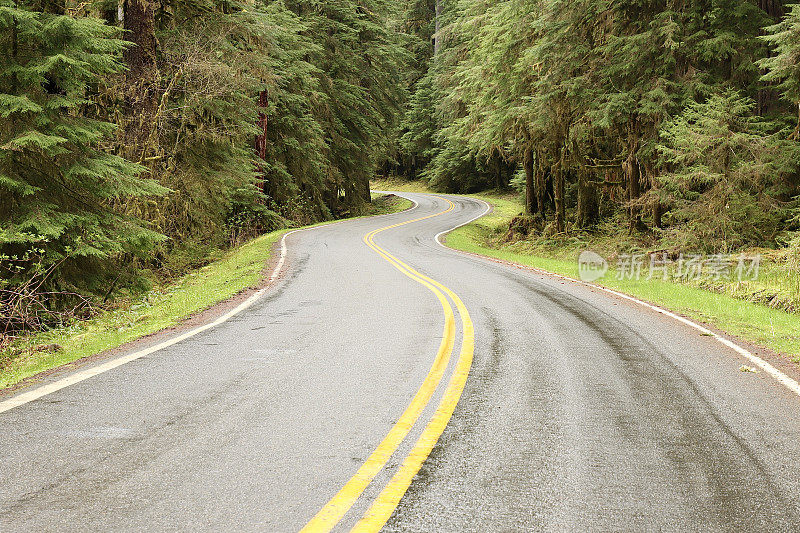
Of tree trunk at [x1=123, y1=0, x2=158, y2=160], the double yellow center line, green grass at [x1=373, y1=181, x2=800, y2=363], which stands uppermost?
tree trunk at [x1=123, y1=0, x2=158, y2=160]

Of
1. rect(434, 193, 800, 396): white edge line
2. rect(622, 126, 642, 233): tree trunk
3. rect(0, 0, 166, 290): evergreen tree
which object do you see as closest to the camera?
rect(434, 193, 800, 396): white edge line

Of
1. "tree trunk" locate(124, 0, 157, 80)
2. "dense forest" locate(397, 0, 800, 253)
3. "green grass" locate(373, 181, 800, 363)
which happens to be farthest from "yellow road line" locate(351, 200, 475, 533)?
"tree trunk" locate(124, 0, 157, 80)

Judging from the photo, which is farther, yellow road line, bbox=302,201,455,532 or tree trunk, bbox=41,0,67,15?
tree trunk, bbox=41,0,67,15

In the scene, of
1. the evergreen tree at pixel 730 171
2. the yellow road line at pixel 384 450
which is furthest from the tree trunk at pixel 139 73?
the evergreen tree at pixel 730 171

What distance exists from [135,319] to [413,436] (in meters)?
Result: 6.27

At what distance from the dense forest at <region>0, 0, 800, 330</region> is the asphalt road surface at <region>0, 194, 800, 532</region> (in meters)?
4.52

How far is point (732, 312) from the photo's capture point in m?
9.79

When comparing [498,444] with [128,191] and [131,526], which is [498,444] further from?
[128,191]

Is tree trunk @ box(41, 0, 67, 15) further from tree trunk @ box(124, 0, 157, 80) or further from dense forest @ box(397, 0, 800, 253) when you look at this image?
dense forest @ box(397, 0, 800, 253)

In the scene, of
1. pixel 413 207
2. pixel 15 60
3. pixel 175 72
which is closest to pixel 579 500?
pixel 15 60

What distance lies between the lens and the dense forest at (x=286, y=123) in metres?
9.17

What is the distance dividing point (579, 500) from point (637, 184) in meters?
18.1

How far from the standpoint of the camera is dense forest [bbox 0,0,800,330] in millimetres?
9172

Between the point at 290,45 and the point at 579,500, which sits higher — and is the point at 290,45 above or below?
above
